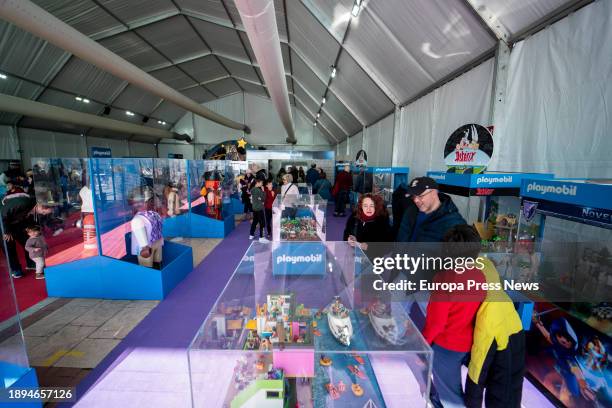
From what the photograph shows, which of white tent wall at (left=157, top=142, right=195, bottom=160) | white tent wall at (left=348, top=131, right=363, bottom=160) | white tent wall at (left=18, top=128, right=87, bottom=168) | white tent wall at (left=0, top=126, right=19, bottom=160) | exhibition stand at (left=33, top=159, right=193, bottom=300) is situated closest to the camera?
exhibition stand at (left=33, top=159, right=193, bottom=300)

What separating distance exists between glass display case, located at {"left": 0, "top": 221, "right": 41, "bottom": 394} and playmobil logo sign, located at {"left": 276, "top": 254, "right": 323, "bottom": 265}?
1.99m

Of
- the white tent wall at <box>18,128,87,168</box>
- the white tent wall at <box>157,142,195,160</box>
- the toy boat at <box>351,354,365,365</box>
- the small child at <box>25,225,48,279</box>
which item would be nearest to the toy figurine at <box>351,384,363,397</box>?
the toy boat at <box>351,354,365,365</box>

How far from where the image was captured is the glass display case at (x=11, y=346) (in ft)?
5.80

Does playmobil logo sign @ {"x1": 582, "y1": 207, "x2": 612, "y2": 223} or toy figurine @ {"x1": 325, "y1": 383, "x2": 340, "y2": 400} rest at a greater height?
playmobil logo sign @ {"x1": 582, "y1": 207, "x2": 612, "y2": 223}

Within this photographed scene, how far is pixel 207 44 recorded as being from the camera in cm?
1303

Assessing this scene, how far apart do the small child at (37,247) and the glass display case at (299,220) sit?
3756mm

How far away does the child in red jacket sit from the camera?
5.09ft

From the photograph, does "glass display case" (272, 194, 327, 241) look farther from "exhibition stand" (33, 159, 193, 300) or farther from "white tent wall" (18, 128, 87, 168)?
"white tent wall" (18, 128, 87, 168)

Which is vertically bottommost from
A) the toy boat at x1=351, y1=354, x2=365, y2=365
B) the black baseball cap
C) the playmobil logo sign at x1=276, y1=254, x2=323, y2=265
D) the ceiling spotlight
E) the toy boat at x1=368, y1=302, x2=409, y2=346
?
the toy boat at x1=351, y1=354, x2=365, y2=365

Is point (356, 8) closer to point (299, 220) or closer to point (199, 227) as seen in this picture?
point (299, 220)

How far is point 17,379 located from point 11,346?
23 cm

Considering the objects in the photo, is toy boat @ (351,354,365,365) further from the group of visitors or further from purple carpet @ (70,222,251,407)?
purple carpet @ (70,222,251,407)

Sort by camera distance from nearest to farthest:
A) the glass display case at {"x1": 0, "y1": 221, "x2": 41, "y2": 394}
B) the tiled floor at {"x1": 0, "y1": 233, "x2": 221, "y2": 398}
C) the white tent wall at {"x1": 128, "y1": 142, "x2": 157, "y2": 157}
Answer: the glass display case at {"x1": 0, "y1": 221, "x2": 41, "y2": 394}
the tiled floor at {"x1": 0, "y1": 233, "x2": 221, "y2": 398}
the white tent wall at {"x1": 128, "y1": 142, "x2": 157, "y2": 157}

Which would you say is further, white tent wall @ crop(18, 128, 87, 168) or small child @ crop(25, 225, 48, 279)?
white tent wall @ crop(18, 128, 87, 168)
